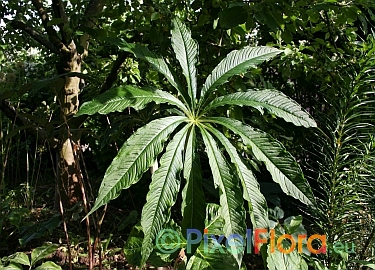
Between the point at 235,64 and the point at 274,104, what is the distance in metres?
0.18

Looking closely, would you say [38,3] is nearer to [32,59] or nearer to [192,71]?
[192,71]

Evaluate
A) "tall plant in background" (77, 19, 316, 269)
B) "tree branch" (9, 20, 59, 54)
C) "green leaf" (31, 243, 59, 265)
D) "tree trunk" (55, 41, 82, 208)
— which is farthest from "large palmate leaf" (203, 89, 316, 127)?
"tree branch" (9, 20, 59, 54)

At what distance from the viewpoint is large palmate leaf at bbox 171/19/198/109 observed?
3.95 feet

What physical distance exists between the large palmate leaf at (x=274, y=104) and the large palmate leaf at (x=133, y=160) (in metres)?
0.19

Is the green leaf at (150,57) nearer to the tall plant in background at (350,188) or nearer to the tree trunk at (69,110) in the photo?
the tall plant in background at (350,188)

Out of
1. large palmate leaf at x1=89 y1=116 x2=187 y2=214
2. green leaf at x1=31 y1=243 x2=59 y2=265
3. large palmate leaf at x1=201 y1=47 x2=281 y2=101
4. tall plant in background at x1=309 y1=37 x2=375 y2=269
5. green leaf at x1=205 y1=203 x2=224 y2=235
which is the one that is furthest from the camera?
tall plant in background at x1=309 y1=37 x2=375 y2=269

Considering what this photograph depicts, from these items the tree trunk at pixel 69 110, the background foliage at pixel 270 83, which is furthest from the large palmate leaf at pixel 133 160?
the tree trunk at pixel 69 110

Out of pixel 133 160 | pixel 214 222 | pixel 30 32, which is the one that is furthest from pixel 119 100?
pixel 30 32

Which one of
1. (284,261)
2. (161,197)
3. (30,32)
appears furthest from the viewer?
(30,32)

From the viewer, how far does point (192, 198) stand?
99cm

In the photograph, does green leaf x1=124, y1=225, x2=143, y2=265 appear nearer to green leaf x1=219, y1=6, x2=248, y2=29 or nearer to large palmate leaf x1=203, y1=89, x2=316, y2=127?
large palmate leaf x1=203, y1=89, x2=316, y2=127

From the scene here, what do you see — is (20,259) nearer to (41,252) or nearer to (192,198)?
(41,252)

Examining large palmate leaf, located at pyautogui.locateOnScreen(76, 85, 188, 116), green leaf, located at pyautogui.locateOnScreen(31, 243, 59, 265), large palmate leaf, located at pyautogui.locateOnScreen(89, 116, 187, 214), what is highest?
large palmate leaf, located at pyautogui.locateOnScreen(76, 85, 188, 116)

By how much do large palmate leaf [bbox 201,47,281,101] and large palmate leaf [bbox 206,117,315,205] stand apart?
20cm
